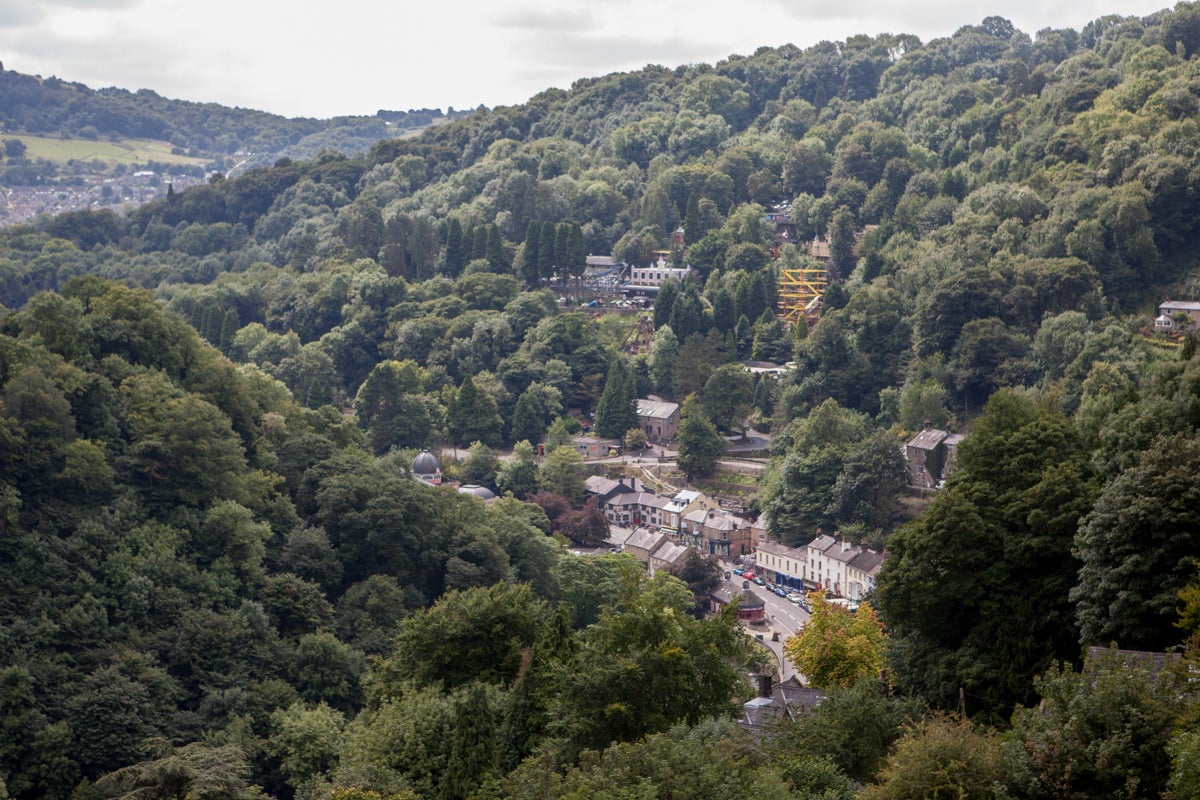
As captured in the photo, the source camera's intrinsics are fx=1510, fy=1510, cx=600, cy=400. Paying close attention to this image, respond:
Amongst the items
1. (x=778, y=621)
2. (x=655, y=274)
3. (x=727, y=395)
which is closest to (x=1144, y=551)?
(x=778, y=621)

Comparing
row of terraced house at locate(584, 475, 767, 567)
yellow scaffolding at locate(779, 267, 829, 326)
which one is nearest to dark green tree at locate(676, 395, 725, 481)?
row of terraced house at locate(584, 475, 767, 567)

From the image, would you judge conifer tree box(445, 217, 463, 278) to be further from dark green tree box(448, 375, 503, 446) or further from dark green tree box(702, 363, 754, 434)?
dark green tree box(702, 363, 754, 434)

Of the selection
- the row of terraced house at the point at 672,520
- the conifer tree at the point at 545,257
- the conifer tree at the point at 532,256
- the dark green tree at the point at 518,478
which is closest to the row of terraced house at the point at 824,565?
the row of terraced house at the point at 672,520

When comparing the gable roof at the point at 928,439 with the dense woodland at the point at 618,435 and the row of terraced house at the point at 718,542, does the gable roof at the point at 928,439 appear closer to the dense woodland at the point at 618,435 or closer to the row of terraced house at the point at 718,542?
the dense woodland at the point at 618,435

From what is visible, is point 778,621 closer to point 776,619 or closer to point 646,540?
point 776,619

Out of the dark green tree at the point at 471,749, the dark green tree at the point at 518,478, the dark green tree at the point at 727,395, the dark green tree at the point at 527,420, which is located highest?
the dark green tree at the point at 471,749

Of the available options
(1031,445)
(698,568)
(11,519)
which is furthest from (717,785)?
(698,568)

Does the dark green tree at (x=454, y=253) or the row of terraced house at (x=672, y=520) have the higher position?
the dark green tree at (x=454, y=253)
